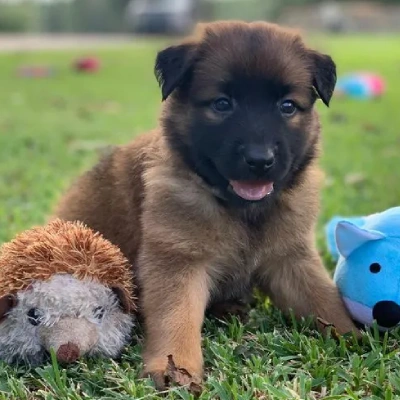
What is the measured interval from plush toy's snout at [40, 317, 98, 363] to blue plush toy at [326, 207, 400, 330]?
1.04 meters

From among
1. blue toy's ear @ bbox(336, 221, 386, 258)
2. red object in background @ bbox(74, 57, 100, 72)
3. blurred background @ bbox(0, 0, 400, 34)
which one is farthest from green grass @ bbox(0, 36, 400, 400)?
blurred background @ bbox(0, 0, 400, 34)

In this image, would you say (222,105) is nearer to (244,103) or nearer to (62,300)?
(244,103)

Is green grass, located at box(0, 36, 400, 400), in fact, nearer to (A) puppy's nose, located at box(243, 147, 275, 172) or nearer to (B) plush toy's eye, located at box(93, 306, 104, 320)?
(B) plush toy's eye, located at box(93, 306, 104, 320)

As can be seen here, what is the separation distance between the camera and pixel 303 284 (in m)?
2.90

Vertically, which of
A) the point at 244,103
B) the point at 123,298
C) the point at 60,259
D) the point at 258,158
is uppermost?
the point at 244,103

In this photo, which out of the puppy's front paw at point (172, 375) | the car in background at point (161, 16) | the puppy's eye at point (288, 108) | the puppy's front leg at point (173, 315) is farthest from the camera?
the car in background at point (161, 16)

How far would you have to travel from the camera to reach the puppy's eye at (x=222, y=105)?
263 centimetres

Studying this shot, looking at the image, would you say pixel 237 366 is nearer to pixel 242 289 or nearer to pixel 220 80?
pixel 242 289

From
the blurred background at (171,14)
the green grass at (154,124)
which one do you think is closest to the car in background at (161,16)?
the blurred background at (171,14)

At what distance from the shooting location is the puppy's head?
256cm

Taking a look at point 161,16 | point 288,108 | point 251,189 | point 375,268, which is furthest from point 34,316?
point 161,16

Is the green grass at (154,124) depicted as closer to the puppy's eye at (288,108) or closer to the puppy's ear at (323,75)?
the puppy's ear at (323,75)

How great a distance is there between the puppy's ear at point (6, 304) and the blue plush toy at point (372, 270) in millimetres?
1282

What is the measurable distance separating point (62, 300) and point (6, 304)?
20cm
